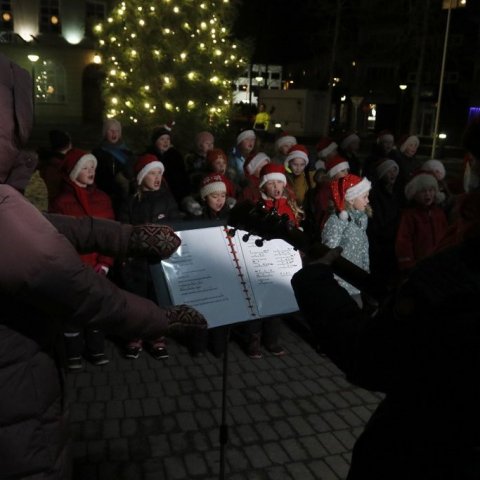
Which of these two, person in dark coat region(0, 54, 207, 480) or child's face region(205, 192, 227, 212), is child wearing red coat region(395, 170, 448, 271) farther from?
person in dark coat region(0, 54, 207, 480)

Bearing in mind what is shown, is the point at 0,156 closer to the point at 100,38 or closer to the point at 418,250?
the point at 418,250

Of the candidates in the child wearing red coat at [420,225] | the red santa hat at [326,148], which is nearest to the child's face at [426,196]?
the child wearing red coat at [420,225]

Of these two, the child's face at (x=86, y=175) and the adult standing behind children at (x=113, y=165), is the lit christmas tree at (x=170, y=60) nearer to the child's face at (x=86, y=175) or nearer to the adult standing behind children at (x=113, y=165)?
the adult standing behind children at (x=113, y=165)

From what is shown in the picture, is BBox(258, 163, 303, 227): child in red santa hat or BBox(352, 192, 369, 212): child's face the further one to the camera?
BBox(258, 163, 303, 227): child in red santa hat

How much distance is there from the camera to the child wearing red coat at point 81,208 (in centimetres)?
496

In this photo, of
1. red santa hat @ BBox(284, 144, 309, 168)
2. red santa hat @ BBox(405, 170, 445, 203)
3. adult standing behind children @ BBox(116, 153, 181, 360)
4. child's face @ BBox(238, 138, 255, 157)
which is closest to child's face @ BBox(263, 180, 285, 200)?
adult standing behind children @ BBox(116, 153, 181, 360)

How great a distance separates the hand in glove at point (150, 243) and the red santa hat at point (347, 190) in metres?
3.62

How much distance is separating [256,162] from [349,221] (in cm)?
231

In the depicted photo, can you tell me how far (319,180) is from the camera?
733 cm

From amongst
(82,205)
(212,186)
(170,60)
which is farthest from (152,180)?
(170,60)

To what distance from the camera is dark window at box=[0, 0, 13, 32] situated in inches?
1208

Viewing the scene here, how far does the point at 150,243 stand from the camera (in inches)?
73.3

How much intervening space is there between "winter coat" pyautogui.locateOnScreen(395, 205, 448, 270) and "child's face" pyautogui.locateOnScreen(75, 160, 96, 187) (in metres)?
3.23

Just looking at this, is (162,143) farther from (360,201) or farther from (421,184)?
(421,184)
